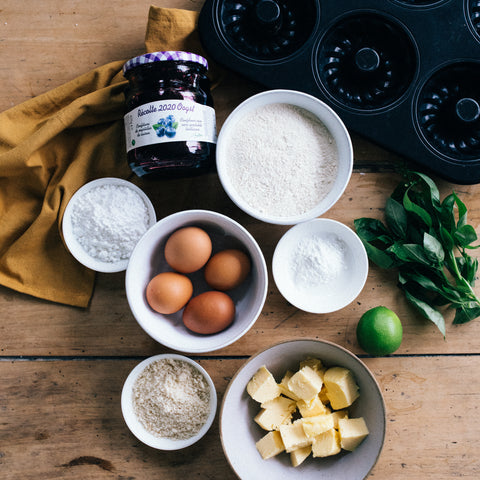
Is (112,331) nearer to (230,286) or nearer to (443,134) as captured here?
(230,286)

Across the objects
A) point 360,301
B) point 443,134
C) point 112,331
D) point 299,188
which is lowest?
point 112,331

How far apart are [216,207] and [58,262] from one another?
372mm

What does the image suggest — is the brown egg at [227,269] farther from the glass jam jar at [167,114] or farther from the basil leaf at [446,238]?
the basil leaf at [446,238]

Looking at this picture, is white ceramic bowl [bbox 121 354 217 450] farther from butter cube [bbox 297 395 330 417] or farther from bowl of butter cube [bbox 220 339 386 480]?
butter cube [bbox 297 395 330 417]

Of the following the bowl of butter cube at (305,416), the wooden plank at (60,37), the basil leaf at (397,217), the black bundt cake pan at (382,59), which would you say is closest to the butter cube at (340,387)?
the bowl of butter cube at (305,416)

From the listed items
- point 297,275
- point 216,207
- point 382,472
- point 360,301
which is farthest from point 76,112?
point 382,472

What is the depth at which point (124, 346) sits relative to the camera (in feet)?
3.12

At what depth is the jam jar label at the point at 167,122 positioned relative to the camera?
80 cm

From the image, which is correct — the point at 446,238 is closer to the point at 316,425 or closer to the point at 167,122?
the point at 316,425

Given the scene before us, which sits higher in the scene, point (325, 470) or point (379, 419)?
point (379, 419)

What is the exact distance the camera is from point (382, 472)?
0.94 metres

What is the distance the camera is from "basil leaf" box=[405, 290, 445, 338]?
0.90 meters

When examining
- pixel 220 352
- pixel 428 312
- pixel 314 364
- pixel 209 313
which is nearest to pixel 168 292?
pixel 209 313

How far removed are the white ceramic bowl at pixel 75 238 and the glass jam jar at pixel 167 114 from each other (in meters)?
0.06
